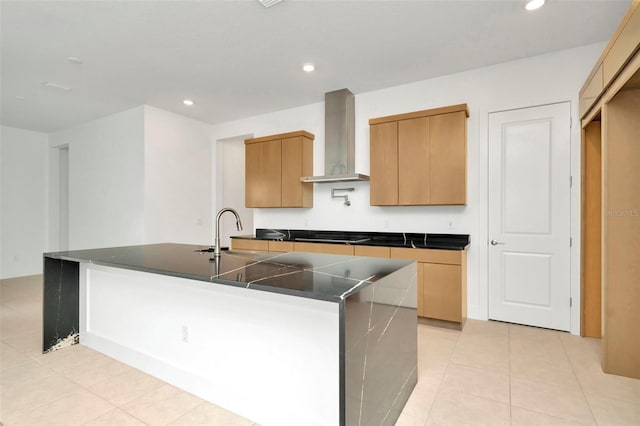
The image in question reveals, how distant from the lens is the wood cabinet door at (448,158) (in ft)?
11.1

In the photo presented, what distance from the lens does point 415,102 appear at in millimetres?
3926

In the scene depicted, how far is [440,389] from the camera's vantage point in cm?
212

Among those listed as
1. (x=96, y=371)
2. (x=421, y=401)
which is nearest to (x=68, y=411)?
(x=96, y=371)

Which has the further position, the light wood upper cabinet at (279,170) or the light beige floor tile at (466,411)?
the light wood upper cabinet at (279,170)

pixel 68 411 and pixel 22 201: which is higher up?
pixel 22 201

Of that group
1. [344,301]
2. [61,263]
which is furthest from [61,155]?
[344,301]

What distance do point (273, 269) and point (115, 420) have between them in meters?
1.24

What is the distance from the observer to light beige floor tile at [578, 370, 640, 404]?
203 centimetres

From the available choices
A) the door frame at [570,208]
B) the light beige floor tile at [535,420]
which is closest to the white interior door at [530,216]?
the door frame at [570,208]

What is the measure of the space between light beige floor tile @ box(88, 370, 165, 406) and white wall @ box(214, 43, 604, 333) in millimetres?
2885

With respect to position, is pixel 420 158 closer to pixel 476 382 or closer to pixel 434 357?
pixel 434 357

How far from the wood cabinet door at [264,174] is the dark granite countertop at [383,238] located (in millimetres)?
535

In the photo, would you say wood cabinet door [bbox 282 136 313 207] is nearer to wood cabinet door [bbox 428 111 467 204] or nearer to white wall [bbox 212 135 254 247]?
white wall [bbox 212 135 254 247]

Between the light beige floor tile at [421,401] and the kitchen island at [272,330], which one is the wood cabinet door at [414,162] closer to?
the kitchen island at [272,330]
